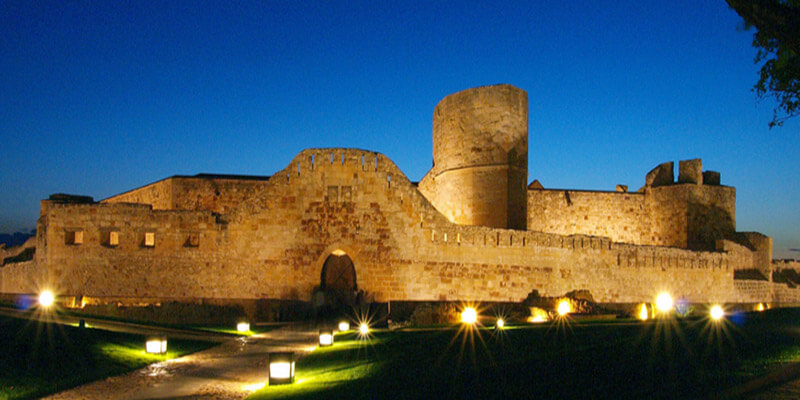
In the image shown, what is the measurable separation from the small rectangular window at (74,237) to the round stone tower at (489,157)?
13752mm

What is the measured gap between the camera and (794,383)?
22.1 ft

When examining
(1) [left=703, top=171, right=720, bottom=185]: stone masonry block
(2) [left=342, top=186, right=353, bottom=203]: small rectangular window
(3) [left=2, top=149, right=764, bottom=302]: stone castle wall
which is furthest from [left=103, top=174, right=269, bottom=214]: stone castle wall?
(1) [left=703, top=171, right=720, bottom=185]: stone masonry block

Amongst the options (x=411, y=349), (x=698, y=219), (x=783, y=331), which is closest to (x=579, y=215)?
(x=698, y=219)

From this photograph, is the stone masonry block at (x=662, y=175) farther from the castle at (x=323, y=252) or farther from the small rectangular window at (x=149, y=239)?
the small rectangular window at (x=149, y=239)

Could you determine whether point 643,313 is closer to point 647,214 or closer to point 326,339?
point 326,339

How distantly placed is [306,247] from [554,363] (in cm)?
1296

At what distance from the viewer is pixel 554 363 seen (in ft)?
27.0

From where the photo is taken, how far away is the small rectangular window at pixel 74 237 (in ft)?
65.0

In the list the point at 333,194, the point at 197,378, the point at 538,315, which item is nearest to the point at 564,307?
the point at 538,315

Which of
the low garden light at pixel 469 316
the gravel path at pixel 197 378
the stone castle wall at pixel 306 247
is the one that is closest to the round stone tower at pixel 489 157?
the stone castle wall at pixel 306 247

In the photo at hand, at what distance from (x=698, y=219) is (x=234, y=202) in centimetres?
2290

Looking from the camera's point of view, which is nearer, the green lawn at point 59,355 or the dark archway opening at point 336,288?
the green lawn at point 59,355

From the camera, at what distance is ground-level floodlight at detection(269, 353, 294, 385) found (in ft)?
29.9

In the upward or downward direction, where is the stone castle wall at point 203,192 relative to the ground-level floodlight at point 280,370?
upward
